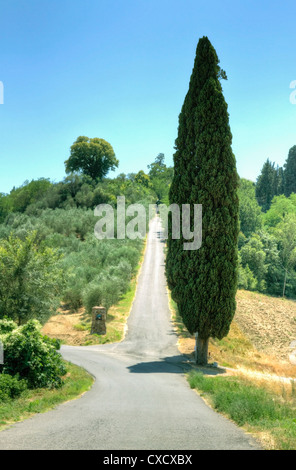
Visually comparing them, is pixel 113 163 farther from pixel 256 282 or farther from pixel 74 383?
pixel 74 383

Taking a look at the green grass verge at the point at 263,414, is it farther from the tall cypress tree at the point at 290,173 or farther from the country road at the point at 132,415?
the tall cypress tree at the point at 290,173

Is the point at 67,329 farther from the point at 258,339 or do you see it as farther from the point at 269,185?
the point at 269,185

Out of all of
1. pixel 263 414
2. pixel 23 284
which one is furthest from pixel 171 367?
pixel 263 414

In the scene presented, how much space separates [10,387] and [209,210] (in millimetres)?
12140

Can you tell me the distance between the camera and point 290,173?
108m

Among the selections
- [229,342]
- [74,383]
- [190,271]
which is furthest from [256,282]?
[74,383]

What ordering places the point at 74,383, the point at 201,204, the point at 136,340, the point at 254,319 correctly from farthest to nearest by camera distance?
1. the point at 254,319
2. the point at 136,340
3. the point at 201,204
4. the point at 74,383

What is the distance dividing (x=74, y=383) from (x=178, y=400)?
4530 mm

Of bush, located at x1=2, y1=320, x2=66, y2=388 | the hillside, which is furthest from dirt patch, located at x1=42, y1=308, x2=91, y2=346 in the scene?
bush, located at x1=2, y1=320, x2=66, y2=388

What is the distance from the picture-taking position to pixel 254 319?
3628 centimetres

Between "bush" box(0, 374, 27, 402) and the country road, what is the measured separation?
197 centimetres

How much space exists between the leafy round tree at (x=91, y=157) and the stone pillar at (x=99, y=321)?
2614 inches

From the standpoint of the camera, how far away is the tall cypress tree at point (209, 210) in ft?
62.8

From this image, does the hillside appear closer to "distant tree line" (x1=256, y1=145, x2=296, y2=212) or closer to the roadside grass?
the roadside grass
